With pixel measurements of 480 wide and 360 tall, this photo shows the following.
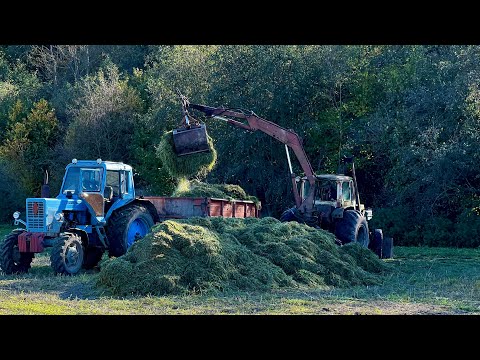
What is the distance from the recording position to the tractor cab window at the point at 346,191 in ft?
65.4

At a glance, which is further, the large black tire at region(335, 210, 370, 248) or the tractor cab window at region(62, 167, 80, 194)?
the large black tire at region(335, 210, 370, 248)

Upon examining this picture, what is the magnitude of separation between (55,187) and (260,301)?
2578cm

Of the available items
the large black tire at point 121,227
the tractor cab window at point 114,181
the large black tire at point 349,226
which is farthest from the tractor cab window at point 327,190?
the tractor cab window at point 114,181

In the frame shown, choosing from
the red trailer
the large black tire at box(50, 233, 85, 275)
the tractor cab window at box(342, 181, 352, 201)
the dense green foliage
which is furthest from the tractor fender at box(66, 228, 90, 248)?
the dense green foliage

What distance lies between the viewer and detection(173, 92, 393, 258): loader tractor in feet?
62.1

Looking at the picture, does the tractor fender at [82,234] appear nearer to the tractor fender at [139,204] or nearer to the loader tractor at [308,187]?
the tractor fender at [139,204]

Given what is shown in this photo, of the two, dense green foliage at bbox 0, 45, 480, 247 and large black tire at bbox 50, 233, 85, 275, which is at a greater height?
dense green foliage at bbox 0, 45, 480, 247

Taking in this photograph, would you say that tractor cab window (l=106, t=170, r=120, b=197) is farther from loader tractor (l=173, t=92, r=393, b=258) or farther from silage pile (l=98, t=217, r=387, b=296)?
silage pile (l=98, t=217, r=387, b=296)

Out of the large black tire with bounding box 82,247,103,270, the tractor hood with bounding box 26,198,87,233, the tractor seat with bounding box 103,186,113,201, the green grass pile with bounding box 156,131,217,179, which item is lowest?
the large black tire with bounding box 82,247,103,270

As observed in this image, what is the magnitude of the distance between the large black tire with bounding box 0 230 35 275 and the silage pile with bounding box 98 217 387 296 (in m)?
3.37

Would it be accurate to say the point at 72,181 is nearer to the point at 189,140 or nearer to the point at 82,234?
the point at 82,234

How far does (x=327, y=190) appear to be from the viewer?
20.1 m

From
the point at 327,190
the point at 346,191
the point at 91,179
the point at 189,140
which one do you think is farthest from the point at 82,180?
the point at 346,191
